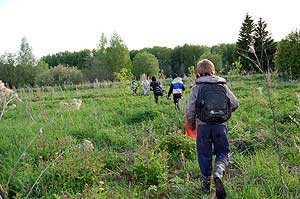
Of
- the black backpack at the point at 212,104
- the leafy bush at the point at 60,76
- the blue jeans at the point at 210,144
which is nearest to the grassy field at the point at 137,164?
the blue jeans at the point at 210,144

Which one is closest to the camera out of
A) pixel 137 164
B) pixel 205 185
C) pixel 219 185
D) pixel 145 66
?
pixel 219 185

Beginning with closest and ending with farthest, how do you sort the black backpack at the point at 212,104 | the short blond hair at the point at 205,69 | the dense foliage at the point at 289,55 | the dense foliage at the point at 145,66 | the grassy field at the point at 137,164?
1. the black backpack at the point at 212,104
2. the grassy field at the point at 137,164
3. the short blond hair at the point at 205,69
4. the dense foliage at the point at 289,55
5. the dense foliage at the point at 145,66

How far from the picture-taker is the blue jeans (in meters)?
4.14

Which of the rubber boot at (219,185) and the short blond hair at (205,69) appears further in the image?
the short blond hair at (205,69)

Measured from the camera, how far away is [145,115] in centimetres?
874

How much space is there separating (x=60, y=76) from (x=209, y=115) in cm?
5249

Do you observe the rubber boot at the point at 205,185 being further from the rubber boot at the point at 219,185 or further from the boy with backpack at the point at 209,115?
the rubber boot at the point at 219,185

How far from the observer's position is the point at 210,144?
4254 millimetres

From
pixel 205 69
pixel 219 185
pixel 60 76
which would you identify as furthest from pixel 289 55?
pixel 60 76

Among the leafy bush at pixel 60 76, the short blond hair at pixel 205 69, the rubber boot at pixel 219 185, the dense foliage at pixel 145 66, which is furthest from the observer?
the dense foliage at pixel 145 66

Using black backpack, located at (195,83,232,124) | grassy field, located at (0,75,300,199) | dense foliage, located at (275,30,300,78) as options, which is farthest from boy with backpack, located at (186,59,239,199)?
dense foliage, located at (275,30,300,78)

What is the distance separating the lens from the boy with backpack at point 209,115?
13.1ft

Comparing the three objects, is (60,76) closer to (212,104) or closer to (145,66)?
(145,66)

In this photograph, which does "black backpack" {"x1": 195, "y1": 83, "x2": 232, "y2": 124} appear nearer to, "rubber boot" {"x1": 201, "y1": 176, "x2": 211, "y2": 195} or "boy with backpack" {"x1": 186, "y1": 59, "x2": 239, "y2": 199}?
"boy with backpack" {"x1": 186, "y1": 59, "x2": 239, "y2": 199}
